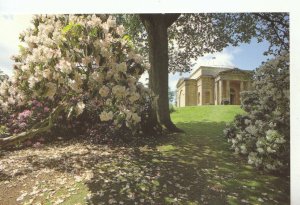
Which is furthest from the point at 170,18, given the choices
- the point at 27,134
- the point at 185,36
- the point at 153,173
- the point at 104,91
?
the point at 27,134

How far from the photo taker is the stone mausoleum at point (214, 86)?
2.53 m

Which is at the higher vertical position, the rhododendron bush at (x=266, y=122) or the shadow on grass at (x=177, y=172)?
the rhododendron bush at (x=266, y=122)

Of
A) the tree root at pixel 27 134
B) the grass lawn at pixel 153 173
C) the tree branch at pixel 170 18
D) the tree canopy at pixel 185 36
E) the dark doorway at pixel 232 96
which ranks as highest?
the tree branch at pixel 170 18

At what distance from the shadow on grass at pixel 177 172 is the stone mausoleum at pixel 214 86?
0.67ft

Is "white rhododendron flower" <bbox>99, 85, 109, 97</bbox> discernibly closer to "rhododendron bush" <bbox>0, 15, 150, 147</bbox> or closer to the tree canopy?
"rhododendron bush" <bbox>0, 15, 150, 147</bbox>

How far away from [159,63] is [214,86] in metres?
0.51

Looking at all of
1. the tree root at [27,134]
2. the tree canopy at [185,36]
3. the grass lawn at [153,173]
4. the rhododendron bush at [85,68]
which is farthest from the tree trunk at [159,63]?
the tree root at [27,134]

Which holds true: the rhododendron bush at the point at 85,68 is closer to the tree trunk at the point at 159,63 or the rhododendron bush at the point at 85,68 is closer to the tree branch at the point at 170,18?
the tree trunk at the point at 159,63

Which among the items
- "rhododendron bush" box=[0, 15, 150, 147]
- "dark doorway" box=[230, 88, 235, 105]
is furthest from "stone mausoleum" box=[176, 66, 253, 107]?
"rhododendron bush" box=[0, 15, 150, 147]

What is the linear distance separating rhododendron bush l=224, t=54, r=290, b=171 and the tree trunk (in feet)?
1.74

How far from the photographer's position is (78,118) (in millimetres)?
2766

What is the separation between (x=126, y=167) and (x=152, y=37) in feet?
3.76

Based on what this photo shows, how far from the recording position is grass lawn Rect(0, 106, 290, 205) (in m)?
2.26
